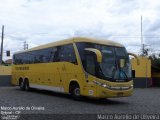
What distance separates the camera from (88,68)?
66.3 feet

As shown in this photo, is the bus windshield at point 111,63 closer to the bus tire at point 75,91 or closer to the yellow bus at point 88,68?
the yellow bus at point 88,68

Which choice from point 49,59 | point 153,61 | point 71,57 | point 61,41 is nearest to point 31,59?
point 49,59

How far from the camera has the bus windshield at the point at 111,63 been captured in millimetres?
19500

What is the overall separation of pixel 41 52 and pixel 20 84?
208 inches

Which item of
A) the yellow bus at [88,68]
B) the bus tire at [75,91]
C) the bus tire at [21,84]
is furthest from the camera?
the bus tire at [21,84]

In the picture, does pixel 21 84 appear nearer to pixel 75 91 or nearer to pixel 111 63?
pixel 75 91

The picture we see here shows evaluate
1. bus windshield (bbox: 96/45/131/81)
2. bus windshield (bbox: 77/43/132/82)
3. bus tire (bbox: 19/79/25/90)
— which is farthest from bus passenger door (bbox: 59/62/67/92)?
bus tire (bbox: 19/79/25/90)

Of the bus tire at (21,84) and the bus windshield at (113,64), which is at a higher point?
the bus windshield at (113,64)

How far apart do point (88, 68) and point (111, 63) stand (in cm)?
125

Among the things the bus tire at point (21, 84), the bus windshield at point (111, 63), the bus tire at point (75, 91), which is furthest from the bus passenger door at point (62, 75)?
the bus tire at point (21, 84)

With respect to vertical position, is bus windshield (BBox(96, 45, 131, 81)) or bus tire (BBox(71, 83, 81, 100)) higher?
bus windshield (BBox(96, 45, 131, 81))

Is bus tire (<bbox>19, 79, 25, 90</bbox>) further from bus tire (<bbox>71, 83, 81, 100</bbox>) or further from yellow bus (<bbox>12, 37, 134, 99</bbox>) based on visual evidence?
bus tire (<bbox>71, 83, 81, 100</bbox>)

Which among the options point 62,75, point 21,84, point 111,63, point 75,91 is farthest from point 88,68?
point 21,84

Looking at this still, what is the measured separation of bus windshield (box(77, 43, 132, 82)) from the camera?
64.0 ft
